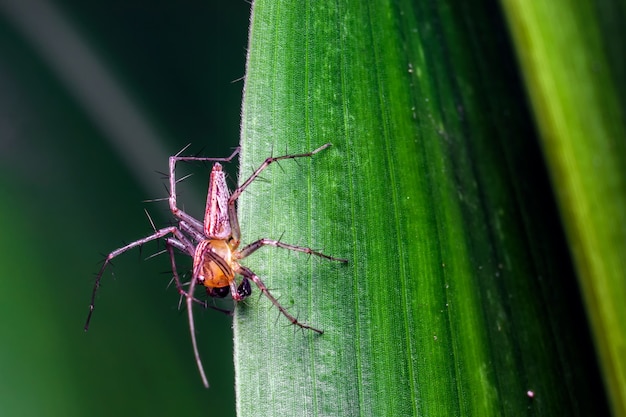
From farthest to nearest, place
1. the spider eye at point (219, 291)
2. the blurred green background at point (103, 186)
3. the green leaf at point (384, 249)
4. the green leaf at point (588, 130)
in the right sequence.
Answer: the spider eye at point (219, 291)
the blurred green background at point (103, 186)
the green leaf at point (588, 130)
the green leaf at point (384, 249)

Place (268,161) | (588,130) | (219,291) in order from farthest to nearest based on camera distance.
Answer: (219,291) → (588,130) → (268,161)

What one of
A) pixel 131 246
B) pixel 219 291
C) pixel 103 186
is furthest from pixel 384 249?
pixel 103 186

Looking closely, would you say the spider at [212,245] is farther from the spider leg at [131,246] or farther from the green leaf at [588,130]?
the green leaf at [588,130]

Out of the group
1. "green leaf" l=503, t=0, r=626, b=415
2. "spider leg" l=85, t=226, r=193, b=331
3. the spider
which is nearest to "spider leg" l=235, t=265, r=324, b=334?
the spider

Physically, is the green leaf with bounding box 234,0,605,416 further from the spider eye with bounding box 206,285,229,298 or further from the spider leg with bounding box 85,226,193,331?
the spider leg with bounding box 85,226,193,331

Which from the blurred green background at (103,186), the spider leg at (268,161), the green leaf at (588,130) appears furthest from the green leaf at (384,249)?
the blurred green background at (103,186)

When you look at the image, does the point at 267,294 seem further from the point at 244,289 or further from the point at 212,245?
the point at 212,245
